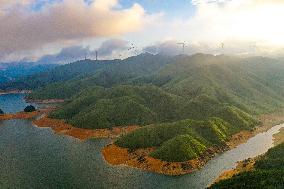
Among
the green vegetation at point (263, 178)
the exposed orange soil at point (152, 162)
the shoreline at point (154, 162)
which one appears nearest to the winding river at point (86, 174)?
the shoreline at point (154, 162)

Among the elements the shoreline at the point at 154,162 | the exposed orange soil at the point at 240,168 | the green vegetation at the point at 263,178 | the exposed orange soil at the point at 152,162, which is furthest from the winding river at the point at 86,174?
the green vegetation at the point at 263,178

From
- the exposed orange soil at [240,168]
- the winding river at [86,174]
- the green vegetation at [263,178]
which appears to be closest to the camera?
the green vegetation at [263,178]

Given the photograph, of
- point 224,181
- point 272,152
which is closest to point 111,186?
point 224,181

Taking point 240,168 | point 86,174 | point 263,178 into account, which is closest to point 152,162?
point 86,174

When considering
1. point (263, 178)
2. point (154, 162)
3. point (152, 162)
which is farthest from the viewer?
point (152, 162)

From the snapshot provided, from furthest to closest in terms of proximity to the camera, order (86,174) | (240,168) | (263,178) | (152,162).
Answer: (152,162) → (240,168) → (86,174) → (263,178)

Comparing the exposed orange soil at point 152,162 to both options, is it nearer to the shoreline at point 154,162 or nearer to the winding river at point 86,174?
the shoreline at point 154,162

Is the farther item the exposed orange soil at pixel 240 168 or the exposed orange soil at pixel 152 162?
the exposed orange soil at pixel 152 162

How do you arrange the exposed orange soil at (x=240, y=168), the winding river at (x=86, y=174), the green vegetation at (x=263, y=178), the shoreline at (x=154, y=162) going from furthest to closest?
the shoreline at (x=154, y=162), the exposed orange soil at (x=240, y=168), the winding river at (x=86, y=174), the green vegetation at (x=263, y=178)

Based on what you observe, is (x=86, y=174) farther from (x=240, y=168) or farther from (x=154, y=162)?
(x=240, y=168)

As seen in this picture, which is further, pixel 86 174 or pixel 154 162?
pixel 154 162

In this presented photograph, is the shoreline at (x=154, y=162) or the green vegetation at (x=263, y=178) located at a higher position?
the green vegetation at (x=263, y=178)
